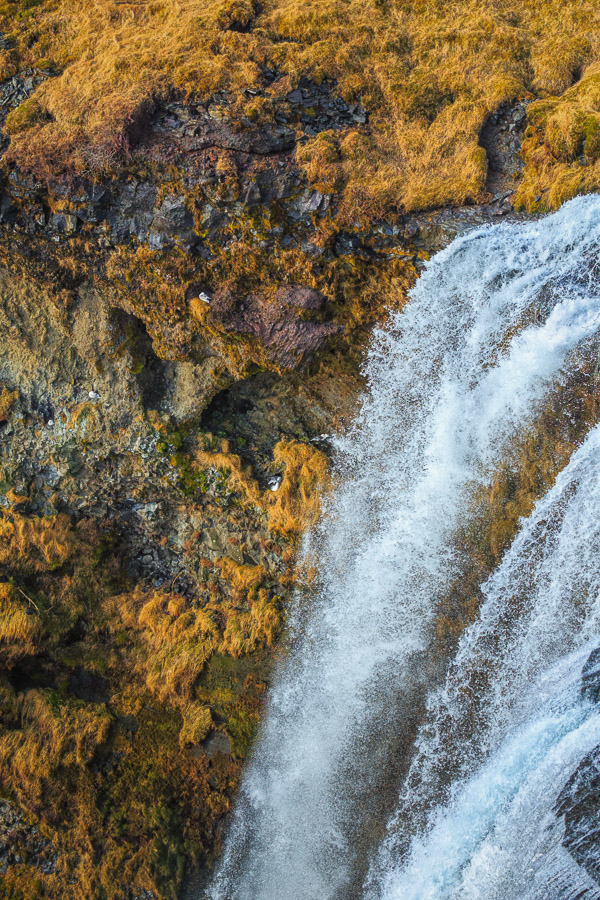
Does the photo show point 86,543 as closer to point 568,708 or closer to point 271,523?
point 271,523

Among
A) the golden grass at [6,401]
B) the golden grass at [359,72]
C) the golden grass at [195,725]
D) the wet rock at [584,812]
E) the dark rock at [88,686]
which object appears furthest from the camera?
the golden grass at [6,401]

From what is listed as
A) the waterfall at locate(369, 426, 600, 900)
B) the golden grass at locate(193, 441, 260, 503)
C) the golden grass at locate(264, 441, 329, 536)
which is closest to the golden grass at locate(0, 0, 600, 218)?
the golden grass at locate(264, 441, 329, 536)

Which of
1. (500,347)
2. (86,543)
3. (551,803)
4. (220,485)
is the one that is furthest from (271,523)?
(551,803)

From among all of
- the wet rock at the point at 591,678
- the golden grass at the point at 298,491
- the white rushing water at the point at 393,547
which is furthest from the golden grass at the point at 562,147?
the wet rock at the point at 591,678

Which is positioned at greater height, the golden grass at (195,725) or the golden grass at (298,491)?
the golden grass at (298,491)

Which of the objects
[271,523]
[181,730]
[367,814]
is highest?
[271,523]

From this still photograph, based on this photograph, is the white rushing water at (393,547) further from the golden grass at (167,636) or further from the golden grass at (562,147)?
the golden grass at (167,636)

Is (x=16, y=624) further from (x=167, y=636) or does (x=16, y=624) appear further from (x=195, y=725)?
(x=195, y=725)
